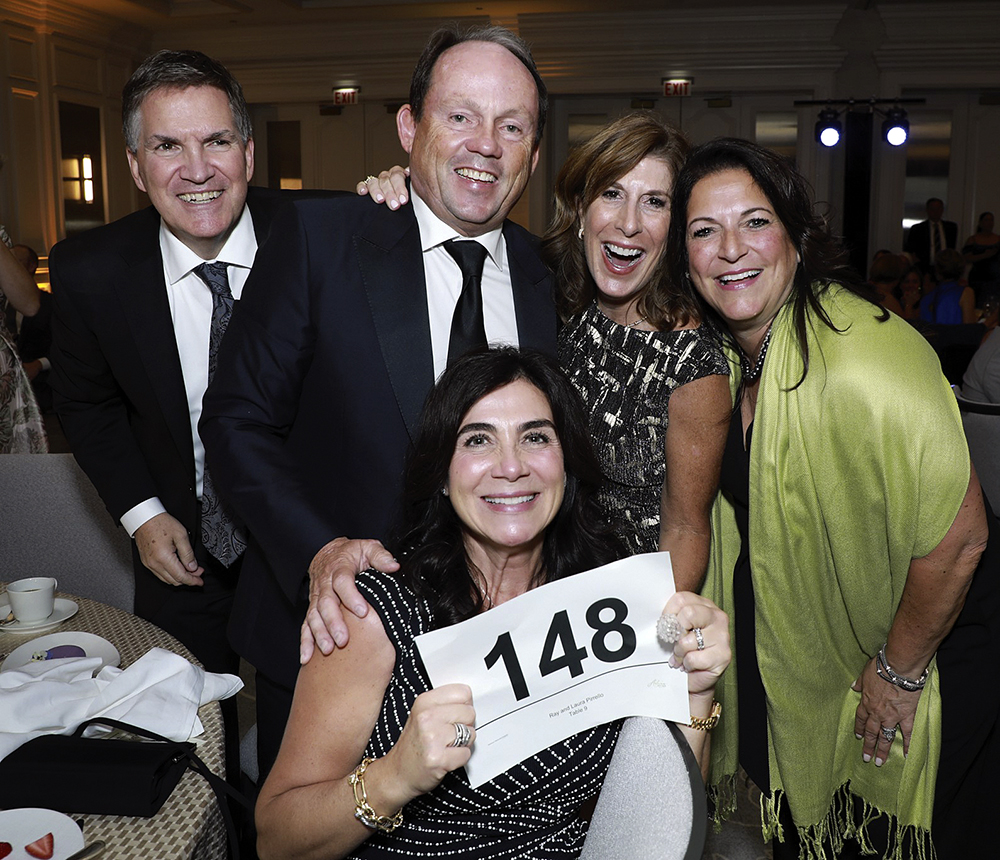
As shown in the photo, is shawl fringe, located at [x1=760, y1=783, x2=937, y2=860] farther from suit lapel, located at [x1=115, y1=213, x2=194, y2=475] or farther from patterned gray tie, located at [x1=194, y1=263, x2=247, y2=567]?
suit lapel, located at [x1=115, y1=213, x2=194, y2=475]

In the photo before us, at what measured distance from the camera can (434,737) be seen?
1132 millimetres

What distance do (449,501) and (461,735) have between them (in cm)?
57

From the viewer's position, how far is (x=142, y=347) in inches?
82.4

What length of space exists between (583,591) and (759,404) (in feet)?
2.56

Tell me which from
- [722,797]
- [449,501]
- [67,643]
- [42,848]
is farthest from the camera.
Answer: [722,797]

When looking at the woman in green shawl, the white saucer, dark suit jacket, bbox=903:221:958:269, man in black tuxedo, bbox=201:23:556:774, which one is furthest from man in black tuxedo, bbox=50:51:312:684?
dark suit jacket, bbox=903:221:958:269

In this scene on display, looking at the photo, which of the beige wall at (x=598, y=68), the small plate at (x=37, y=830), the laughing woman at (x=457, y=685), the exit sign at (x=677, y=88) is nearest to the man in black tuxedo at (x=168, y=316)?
the laughing woman at (x=457, y=685)

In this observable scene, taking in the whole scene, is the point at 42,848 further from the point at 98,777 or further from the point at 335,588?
the point at 335,588

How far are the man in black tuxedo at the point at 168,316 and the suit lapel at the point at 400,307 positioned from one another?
0.51 meters

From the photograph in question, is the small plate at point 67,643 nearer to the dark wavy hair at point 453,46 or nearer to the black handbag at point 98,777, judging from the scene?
the black handbag at point 98,777

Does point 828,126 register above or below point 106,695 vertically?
above

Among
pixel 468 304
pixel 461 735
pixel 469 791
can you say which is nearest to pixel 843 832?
pixel 469 791

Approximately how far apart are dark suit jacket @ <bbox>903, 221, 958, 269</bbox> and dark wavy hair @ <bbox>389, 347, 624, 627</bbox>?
908 centimetres

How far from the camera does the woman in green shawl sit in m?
1.67
